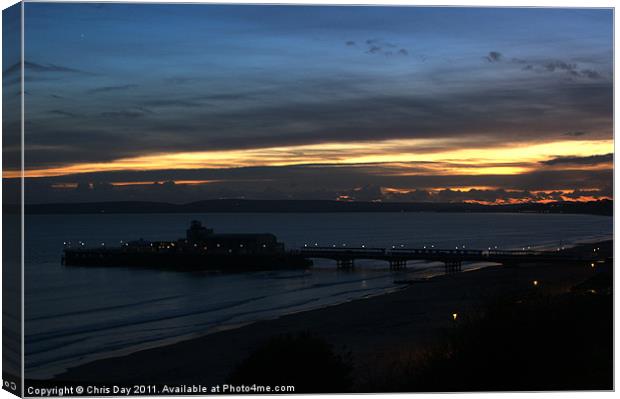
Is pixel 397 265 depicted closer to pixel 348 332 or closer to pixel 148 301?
pixel 148 301

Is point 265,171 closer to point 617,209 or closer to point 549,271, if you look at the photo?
point 617,209

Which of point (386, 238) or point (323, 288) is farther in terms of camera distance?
point (386, 238)

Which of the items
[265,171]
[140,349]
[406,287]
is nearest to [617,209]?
[265,171]

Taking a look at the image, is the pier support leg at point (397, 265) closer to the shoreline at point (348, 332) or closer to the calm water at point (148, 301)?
the calm water at point (148, 301)

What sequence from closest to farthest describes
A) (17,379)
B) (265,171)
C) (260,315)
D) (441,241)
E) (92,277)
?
(17,379) < (265,171) < (260,315) < (92,277) < (441,241)

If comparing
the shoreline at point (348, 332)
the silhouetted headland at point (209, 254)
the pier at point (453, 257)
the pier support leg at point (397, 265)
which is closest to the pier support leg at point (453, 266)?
the pier at point (453, 257)

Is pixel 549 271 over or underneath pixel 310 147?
underneath

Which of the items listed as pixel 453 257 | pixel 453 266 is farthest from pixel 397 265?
pixel 453 257
